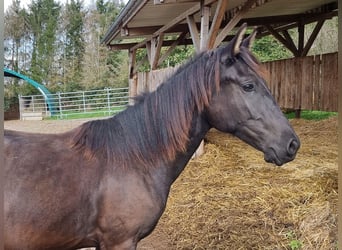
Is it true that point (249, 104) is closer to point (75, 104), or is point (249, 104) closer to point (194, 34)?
point (75, 104)

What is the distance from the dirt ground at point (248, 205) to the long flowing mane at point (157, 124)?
0.81 ft

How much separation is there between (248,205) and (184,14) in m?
1.89

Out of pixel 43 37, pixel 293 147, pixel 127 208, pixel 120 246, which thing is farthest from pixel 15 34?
pixel 293 147

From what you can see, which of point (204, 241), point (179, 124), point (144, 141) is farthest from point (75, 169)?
point (204, 241)

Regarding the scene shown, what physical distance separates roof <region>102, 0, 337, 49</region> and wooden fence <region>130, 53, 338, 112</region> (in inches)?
20.5

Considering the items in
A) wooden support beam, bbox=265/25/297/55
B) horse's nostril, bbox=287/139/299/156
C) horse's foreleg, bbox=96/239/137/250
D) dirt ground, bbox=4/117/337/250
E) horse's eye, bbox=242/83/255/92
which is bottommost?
dirt ground, bbox=4/117/337/250

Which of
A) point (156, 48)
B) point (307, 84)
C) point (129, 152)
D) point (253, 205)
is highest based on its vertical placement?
point (156, 48)

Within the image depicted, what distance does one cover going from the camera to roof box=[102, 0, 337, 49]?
2836mm

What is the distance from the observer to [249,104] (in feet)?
3.90

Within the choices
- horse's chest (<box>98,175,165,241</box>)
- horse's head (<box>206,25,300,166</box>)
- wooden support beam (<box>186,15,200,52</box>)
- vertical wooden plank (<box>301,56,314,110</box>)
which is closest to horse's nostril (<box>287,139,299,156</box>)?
horse's head (<box>206,25,300,166</box>)

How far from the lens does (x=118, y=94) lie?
61.3 inches

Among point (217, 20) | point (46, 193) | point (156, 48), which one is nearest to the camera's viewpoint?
point (46, 193)

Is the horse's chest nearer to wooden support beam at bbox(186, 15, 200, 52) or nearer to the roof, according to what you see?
the roof

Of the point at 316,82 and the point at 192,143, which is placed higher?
the point at 316,82
